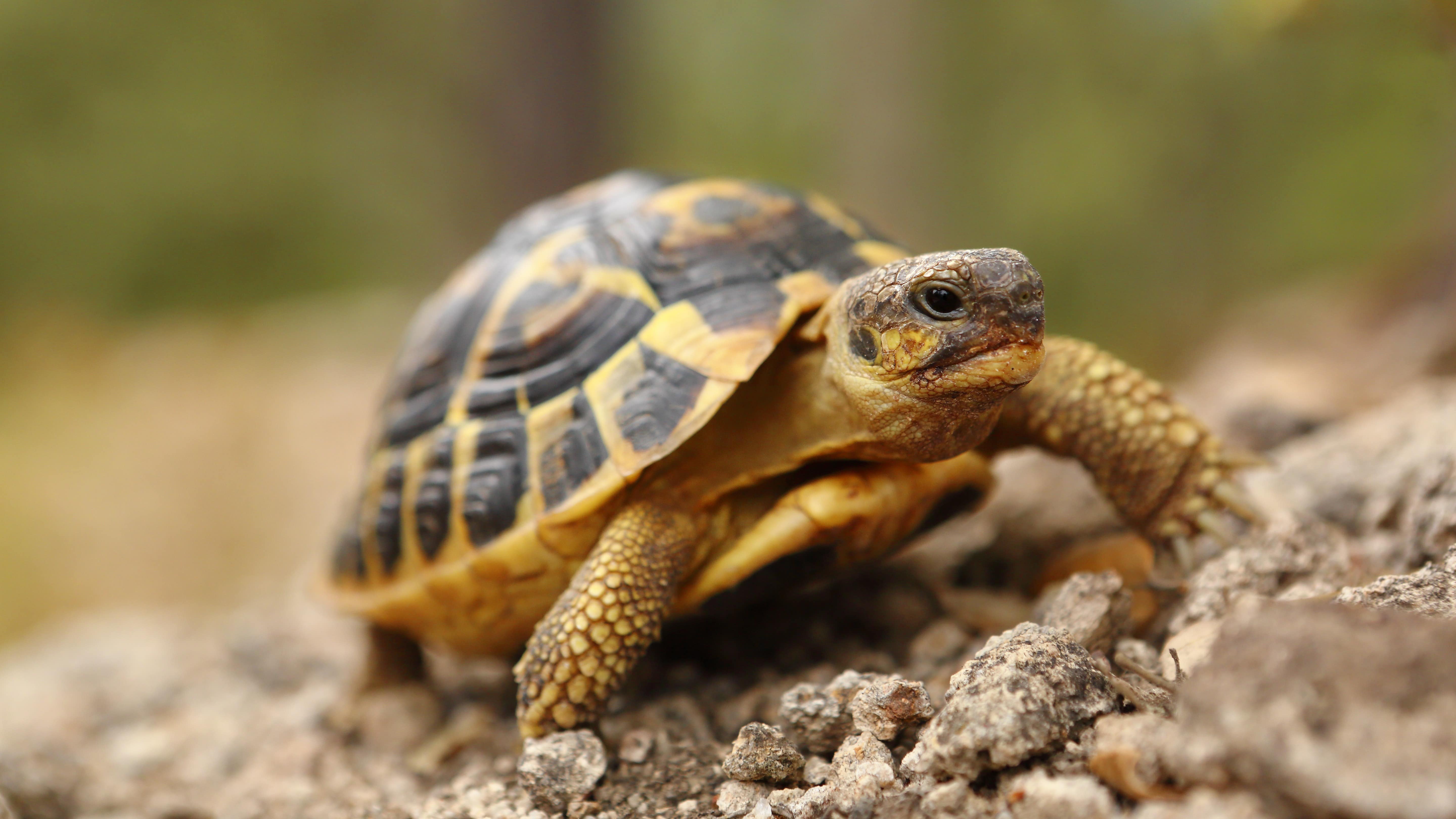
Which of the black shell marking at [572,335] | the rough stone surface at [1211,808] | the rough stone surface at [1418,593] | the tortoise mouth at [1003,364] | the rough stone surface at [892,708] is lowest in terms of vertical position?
the rough stone surface at [1418,593]

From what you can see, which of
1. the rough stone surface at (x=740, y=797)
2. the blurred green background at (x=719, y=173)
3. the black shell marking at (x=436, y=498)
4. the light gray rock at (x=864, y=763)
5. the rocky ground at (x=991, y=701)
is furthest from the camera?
the blurred green background at (x=719, y=173)

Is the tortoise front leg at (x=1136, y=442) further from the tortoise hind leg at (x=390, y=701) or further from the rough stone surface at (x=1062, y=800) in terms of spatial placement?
the tortoise hind leg at (x=390, y=701)

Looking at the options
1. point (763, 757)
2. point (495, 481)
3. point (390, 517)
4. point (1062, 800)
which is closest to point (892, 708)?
point (763, 757)

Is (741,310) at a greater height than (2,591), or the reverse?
(2,591)

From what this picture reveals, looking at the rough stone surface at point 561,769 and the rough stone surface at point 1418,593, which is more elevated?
the rough stone surface at point 561,769

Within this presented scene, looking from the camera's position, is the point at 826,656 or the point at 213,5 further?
the point at 213,5

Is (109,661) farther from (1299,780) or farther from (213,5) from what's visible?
(213,5)

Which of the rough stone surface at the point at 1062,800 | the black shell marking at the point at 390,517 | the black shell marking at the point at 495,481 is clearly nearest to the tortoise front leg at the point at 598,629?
the black shell marking at the point at 495,481

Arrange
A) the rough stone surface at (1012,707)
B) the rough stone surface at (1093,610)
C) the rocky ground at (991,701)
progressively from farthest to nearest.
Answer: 1. the rough stone surface at (1093,610)
2. the rough stone surface at (1012,707)
3. the rocky ground at (991,701)

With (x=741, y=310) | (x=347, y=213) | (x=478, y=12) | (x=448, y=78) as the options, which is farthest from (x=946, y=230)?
(x=347, y=213)
